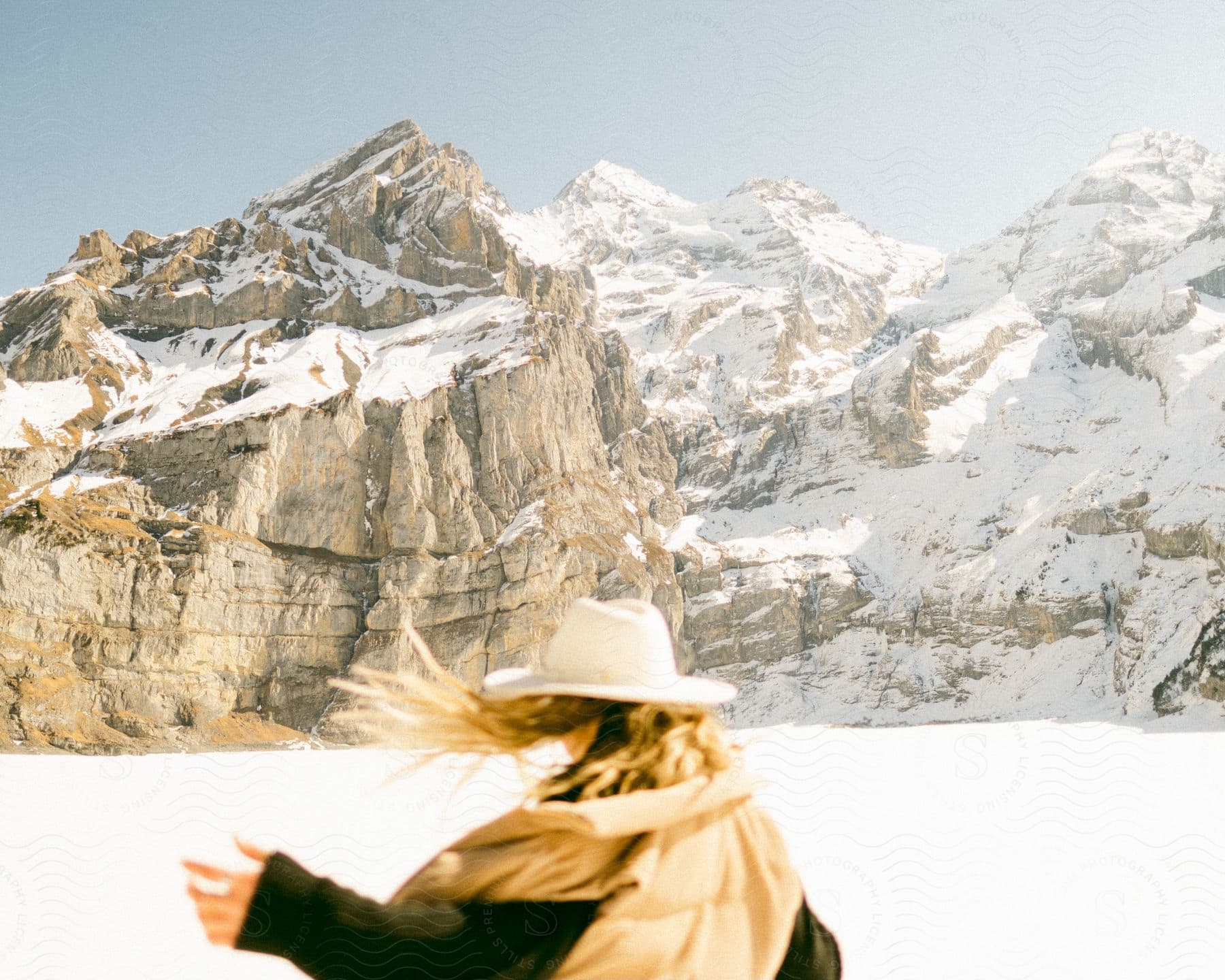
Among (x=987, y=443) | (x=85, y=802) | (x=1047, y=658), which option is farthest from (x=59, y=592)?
(x=987, y=443)

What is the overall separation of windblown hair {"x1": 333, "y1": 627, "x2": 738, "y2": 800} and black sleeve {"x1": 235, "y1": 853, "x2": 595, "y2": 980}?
0.24 meters

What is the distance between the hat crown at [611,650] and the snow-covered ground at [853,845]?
96.3 inches

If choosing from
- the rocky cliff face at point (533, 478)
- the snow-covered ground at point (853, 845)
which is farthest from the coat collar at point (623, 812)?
the rocky cliff face at point (533, 478)

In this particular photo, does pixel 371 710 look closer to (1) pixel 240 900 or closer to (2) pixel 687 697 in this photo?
(1) pixel 240 900

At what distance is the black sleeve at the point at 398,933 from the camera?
5.29 ft

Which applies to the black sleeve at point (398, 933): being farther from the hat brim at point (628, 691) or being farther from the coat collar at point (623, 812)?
the hat brim at point (628, 691)

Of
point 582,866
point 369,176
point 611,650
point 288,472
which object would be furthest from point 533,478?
point 582,866

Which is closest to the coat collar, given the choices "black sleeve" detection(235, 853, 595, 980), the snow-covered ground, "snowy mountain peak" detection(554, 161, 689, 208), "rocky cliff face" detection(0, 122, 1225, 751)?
"black sleeve" detection(235, 853, 595, 980)

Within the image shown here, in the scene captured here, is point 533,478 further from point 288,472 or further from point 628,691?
point 628,691

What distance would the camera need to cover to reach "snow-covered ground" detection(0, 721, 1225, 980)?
4.78m

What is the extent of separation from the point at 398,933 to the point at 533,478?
223 feet

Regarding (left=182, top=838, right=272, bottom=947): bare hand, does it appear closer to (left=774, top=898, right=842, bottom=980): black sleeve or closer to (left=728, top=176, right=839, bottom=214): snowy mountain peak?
(left=774, top=898, right=842, bottom=980): black sleeve

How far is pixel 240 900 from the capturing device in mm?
1716

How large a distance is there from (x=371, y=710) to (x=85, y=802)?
4.92m
